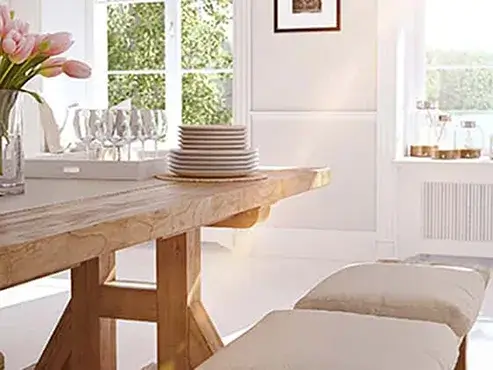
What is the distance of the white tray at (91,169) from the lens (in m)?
2.27

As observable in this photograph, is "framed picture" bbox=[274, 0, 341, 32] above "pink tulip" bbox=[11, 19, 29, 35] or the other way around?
above

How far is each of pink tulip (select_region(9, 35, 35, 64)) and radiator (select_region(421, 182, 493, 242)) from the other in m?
3.80

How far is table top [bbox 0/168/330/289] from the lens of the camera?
1322 mm

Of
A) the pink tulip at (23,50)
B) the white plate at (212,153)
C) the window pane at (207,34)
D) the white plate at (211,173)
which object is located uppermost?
the window pane at (207,34)

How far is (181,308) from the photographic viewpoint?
249cm

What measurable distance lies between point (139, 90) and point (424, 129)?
2049mm

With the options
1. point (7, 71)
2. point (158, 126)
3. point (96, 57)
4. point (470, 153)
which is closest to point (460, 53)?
point (470, 153)

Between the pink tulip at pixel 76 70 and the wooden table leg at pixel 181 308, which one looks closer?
the pink tulip at pixel 76 70

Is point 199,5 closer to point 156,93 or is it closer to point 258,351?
point 156,93

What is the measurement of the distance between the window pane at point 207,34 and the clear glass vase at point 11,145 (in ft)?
13.2

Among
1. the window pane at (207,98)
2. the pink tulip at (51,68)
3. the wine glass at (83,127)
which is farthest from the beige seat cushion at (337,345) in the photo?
the window pane at (207,98)

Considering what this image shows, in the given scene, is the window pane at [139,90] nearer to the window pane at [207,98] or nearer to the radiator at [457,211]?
the window pane at [207,98]

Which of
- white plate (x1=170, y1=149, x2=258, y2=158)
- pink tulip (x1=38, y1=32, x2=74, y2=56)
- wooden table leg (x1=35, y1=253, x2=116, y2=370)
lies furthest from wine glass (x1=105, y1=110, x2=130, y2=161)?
pink tulip (x1=38, y1=32, x2=74, y2=56)

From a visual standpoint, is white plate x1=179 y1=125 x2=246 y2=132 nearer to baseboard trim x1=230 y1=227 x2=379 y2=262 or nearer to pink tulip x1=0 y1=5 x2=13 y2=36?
pink tulip x1=0 y1=5 x2=13 y2=36
